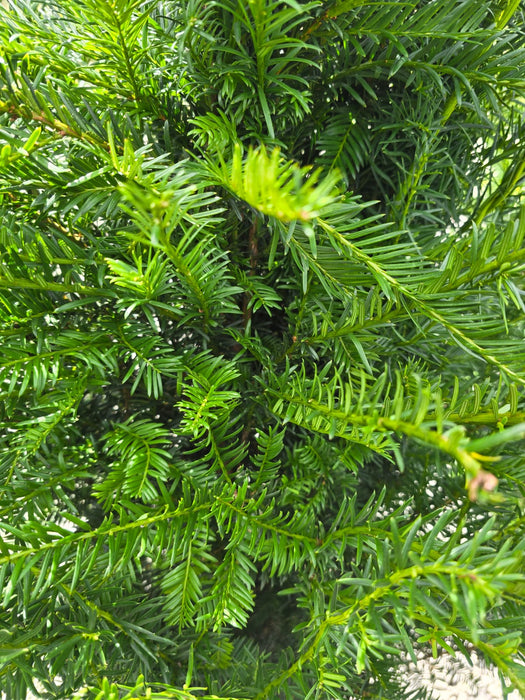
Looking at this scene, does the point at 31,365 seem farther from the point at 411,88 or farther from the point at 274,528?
the point at 411,88

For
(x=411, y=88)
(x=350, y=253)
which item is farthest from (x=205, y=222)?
(x=411, y=88)

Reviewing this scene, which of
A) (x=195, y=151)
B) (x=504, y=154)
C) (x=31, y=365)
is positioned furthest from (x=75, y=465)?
(x=504, y=154)

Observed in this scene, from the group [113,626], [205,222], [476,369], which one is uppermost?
[205,222]

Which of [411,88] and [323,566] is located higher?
[411,88]

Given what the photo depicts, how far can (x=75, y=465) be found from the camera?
293 mm

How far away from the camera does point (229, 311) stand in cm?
26

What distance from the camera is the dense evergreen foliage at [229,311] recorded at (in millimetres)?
200

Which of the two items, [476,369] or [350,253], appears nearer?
[350,253]

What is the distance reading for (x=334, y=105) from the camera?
0.30 meters

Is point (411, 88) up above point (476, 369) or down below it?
above

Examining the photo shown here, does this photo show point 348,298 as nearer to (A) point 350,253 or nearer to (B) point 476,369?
(A) point 350,253

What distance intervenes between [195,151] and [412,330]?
0.17 m

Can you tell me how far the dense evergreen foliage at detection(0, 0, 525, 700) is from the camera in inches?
7.9

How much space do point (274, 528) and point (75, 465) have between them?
0.40 ft
